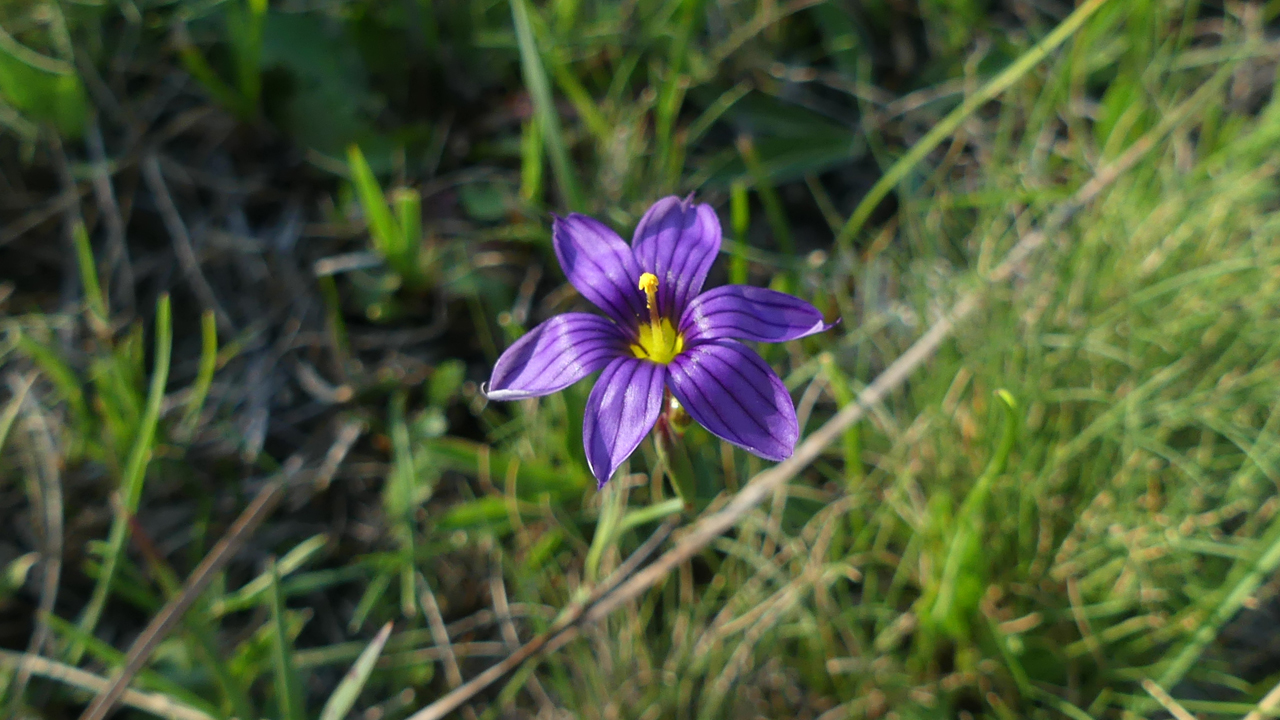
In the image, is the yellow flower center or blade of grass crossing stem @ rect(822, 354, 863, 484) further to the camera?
blade of grass crossing stem @ rect(822, 354, 863, 484)

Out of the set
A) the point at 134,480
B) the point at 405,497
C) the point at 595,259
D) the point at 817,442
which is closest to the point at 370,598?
the point at 405,497

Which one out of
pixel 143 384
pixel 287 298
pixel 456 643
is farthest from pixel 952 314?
pixel 143 384

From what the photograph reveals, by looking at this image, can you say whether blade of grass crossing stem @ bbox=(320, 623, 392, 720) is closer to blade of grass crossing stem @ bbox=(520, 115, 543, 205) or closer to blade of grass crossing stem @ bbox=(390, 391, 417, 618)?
blade of grass crossing stem @ bbox=(390, 391, 417, 618)

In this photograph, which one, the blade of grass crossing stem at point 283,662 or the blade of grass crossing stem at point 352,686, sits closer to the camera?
the blade of grass crossing stem at point 283,662

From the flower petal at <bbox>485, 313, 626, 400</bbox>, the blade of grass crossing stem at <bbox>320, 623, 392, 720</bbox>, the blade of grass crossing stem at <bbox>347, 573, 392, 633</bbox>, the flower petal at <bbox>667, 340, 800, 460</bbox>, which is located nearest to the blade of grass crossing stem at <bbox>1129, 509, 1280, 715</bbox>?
the flower petal at <bbox>667, 340, 800, 460</bbox>

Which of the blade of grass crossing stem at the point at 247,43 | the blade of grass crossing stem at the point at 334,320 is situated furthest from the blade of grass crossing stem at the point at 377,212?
the blade of grass crossing stem at the point at 247,43

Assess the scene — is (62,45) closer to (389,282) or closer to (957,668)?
(389,282)

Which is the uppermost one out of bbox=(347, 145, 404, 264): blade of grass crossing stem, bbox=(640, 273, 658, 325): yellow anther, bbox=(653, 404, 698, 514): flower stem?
bbox=(347, 145, 404, 264): blade of grass crossing stem

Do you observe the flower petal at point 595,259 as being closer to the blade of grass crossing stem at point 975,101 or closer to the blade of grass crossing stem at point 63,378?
the blade of grass crossing stem at point 975,101
